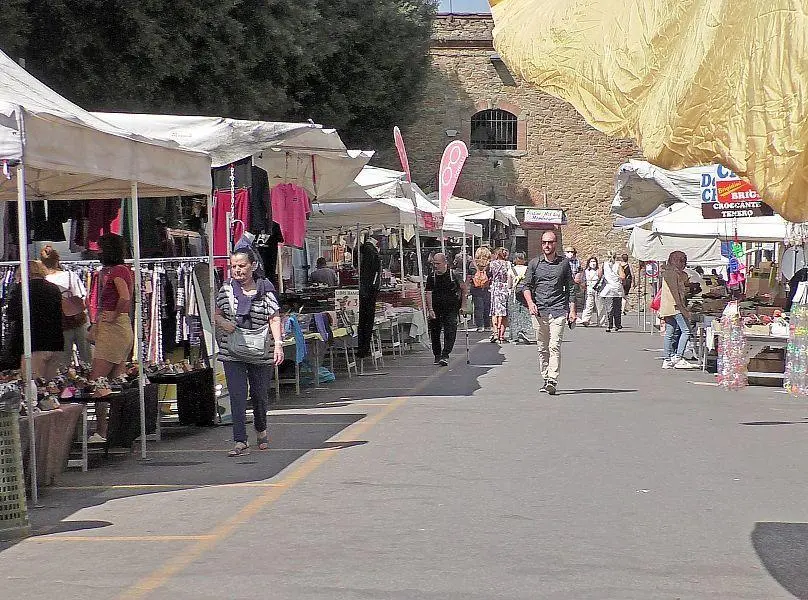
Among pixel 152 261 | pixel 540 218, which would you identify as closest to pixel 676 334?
pixel 152 261

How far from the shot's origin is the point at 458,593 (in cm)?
616

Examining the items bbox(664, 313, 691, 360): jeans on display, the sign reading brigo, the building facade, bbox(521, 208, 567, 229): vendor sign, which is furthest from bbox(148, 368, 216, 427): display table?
bbox(521, 208, 567, 229): vendor sign

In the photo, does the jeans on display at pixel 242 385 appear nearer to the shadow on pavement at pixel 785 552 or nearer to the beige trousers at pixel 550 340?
the shadow on pavement at pixel 785 552

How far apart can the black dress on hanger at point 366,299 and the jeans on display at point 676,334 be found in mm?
4561

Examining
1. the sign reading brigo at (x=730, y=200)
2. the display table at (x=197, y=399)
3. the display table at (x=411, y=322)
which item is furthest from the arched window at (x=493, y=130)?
the display table at (x=197, y=399)

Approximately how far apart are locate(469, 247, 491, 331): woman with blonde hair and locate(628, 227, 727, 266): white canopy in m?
3.48

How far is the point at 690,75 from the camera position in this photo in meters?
4.51

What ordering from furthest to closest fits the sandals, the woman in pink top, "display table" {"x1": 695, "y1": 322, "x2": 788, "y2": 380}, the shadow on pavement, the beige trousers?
"display table" {"x1": 695, "y1": 322, "x2": 788, "y2": 380} < the beige trousers < the woman in pink top < the sandals < the shadow on pavement

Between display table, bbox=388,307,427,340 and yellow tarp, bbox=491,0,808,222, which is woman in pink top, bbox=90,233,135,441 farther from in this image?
display table, bbox=388,307,427,340

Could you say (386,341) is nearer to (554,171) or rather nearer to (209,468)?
(209,468)

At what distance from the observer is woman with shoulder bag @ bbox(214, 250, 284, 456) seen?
10.6 m

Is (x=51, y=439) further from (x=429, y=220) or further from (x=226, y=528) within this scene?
(x=429, y=220)

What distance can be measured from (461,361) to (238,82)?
790 cm

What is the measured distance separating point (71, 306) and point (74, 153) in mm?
4519
